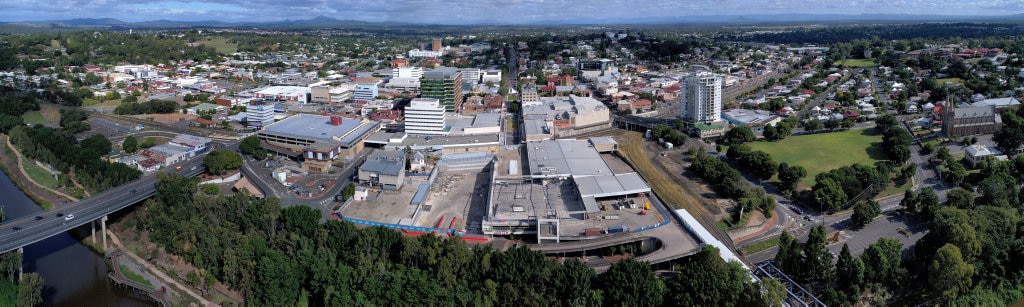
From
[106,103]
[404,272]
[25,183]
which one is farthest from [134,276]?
[106,103]

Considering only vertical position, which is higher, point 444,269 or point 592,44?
point 592,44

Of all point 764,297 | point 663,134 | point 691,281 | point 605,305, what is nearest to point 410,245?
point 605,305

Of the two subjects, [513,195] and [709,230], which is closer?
[709,230]

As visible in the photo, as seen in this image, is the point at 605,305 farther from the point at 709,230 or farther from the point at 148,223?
the point at 148,223

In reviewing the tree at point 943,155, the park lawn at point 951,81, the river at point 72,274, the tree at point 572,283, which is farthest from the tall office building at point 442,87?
the park lawn at point 951,81

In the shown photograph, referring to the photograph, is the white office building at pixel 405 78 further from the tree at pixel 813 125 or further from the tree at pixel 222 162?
the tree at pixel 813 125

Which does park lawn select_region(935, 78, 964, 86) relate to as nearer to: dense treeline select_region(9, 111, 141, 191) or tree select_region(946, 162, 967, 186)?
tree select_region(946, 162, 967, 186)

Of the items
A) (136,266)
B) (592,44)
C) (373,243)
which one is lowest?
(136,266)
